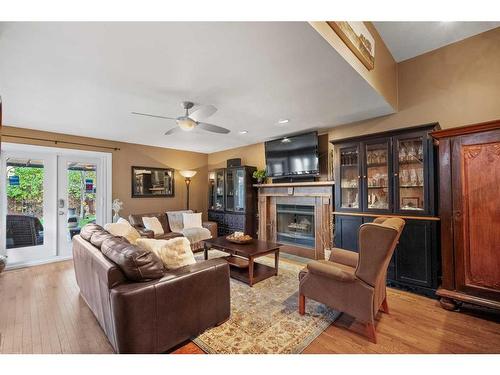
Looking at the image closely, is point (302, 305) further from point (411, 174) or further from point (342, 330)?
point (411, 174)

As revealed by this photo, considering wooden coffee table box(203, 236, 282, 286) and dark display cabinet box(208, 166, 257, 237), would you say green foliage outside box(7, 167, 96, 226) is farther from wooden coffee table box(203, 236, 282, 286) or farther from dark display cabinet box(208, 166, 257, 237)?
wooden coffee table box(203, 236, 282, 286)

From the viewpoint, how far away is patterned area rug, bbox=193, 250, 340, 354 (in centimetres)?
179

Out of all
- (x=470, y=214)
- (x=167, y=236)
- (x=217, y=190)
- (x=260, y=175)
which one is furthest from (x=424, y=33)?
(x=167, y=236)

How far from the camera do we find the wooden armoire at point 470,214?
7.00ft

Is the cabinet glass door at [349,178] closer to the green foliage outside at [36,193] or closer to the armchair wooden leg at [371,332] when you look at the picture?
the armchair wooden leg at [371,332]

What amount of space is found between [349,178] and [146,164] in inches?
177

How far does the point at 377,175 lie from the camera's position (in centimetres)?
322

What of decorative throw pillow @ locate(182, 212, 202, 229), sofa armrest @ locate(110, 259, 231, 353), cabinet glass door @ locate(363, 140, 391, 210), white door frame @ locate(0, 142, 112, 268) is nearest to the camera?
sofa armrest @ locate(110, 259, 231, 353)

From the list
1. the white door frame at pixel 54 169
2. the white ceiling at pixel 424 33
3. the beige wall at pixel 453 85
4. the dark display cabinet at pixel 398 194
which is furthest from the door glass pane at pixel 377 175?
the white door frame at pixel 54 169

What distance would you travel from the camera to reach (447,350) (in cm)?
177

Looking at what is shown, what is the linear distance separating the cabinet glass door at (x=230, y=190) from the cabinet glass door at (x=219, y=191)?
204mm

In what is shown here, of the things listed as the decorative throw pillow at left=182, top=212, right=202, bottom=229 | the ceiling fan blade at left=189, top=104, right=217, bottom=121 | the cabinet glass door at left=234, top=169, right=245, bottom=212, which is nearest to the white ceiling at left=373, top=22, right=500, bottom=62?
the ceiling fan blade at left=189, top=104, right=217, bottom=121

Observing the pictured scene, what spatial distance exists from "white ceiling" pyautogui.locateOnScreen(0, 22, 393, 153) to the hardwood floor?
7.84 feet

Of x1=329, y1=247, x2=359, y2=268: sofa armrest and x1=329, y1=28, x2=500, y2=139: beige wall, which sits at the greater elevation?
x1=329, y1=28, x2=500, y2=139: beige wall
